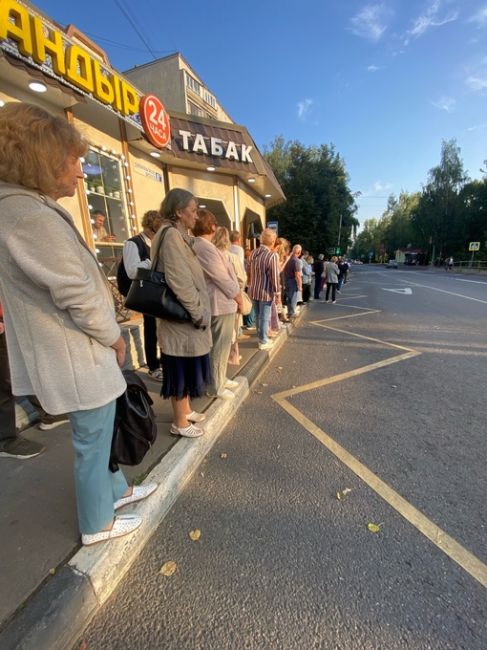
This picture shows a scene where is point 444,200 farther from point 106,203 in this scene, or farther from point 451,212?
point 106,203

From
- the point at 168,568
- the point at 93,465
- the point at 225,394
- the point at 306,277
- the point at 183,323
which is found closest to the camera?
the point at 93,465

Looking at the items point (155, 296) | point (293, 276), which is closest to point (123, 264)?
point (155, 296)

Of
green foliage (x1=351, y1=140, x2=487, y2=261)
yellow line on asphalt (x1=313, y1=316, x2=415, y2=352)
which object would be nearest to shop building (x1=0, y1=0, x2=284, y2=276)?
yellow line on asphalt (x1=313, y1=316, x2=415, y2=352)

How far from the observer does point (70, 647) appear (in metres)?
1.36

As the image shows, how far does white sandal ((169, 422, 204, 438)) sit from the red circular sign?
573 cm

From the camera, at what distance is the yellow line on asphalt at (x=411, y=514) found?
171 centimetres

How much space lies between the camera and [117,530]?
1723 mm

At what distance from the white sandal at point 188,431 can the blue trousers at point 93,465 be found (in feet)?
3.28

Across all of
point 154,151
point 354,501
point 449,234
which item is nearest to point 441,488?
point 354,501

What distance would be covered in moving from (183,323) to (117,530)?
1379 millimetres

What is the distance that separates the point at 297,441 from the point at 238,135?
848cm

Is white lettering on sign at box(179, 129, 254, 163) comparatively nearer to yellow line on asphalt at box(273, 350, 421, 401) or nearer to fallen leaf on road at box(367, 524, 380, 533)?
yellow line on asphalt at box(273, 350, 421, 401)

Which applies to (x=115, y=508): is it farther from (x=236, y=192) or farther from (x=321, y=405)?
(x=236, y=192)

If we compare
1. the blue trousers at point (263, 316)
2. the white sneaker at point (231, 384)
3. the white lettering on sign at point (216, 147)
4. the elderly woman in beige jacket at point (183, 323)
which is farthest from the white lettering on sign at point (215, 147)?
the white sneaker at point (231, 384)
